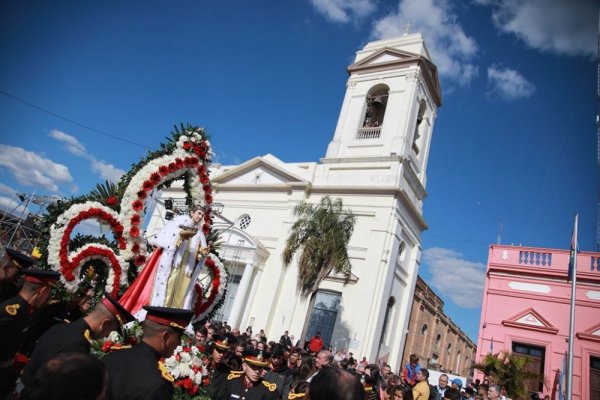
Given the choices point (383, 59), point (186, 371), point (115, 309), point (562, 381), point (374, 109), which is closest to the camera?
point (115, 309)

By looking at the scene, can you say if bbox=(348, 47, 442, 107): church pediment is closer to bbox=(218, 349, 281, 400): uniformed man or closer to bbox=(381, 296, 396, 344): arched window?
bbox=(381, 296, 396, 344): arched window

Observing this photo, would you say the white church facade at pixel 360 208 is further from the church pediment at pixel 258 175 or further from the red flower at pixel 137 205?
the red flower at pixel 137 205

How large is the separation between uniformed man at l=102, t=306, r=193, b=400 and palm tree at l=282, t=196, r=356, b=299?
40.4 feet

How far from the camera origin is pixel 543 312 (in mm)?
17609

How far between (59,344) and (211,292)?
5.94 meters

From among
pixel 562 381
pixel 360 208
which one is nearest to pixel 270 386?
pixel 562 381

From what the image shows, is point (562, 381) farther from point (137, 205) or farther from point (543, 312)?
point (137, 205)

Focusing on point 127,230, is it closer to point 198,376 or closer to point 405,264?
point 198,376

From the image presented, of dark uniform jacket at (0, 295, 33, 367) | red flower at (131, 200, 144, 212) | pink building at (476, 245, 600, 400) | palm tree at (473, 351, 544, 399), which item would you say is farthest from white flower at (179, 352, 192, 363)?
pink building at (476, 245, 600, 400)

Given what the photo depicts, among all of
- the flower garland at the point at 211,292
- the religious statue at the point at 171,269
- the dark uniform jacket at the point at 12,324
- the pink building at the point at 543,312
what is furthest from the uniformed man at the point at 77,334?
the pink building at the point at 543,312

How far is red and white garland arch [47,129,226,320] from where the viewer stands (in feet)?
23.2

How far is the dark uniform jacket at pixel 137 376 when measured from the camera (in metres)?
2.32

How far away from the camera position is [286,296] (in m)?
20.8

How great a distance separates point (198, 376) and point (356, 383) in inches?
162
